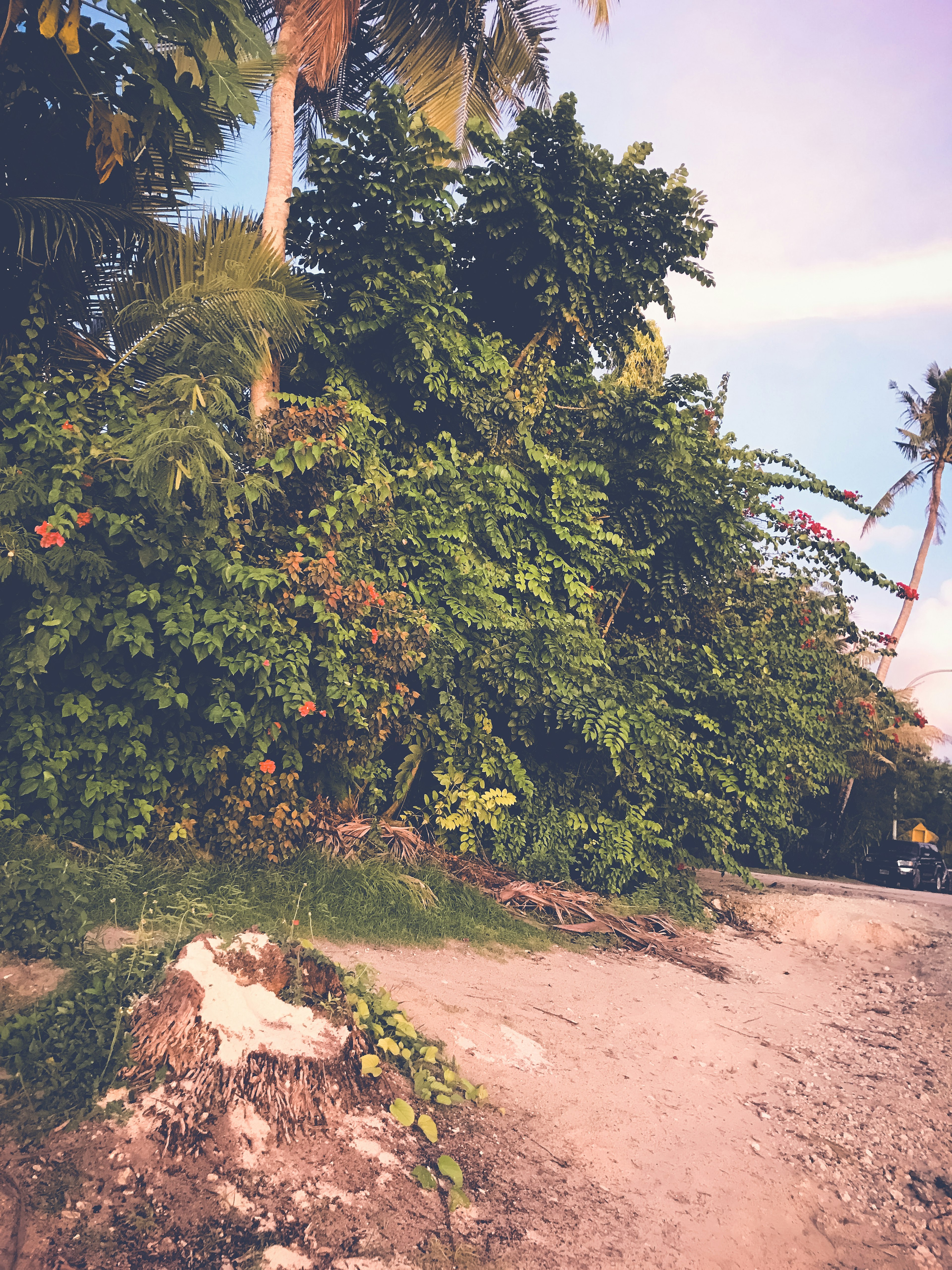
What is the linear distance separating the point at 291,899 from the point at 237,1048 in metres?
2.49

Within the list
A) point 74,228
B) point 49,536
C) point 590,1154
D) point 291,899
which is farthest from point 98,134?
point 590,1154

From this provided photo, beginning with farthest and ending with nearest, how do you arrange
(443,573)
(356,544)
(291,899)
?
(443,573) < (356,544) < (291,899)

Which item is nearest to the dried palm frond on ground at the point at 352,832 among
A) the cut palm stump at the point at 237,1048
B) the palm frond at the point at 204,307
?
the cut palm stump at the point at 237,1048

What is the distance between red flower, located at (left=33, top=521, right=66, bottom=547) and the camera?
4.47 metres

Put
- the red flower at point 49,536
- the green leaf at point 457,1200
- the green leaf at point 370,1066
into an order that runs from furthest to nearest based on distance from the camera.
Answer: the red flower at point 49,536 < the green leaf at point 370,1066 < the green leaf at point 457,1200

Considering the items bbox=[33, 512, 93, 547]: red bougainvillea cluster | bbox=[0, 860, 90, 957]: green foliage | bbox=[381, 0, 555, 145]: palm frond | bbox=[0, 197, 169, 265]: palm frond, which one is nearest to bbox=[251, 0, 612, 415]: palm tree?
bbox=[381, 0, 555, 145]: palm frond

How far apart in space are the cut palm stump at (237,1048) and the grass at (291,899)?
418 mm

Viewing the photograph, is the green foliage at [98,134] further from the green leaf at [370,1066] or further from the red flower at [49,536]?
the green leaf at [370,1066]

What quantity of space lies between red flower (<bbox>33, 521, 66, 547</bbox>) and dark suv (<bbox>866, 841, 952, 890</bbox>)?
816 inches

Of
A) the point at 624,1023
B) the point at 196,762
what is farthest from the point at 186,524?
the point at 624,1023

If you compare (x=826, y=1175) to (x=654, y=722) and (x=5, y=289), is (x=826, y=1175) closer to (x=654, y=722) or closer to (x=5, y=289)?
(x=654, y=722)

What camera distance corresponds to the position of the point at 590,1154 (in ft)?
11.8

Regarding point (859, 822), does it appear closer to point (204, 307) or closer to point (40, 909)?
point (204, 307)

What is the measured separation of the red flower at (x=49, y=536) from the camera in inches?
176
